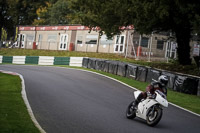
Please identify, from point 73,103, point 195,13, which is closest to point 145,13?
point 195,13

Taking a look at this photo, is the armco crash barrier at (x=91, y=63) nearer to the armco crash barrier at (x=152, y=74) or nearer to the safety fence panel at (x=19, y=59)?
the armco crash barrier at (x=152, y=74)

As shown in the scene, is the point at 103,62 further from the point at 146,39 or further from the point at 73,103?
the point at 73,103

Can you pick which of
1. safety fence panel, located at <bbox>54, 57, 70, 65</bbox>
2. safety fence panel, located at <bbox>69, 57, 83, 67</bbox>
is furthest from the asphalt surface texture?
safety fence panel, located at <bbox>54, 57, 70, 65</bbox>

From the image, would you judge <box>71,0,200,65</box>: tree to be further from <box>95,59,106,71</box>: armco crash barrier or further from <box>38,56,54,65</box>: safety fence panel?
<box>38,56,54,65</box>: safety fence panel

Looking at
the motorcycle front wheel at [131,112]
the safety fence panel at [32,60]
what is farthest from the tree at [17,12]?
the motorcycle front wheel at [131,112]

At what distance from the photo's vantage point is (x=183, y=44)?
30.2m

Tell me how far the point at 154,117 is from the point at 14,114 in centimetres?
377

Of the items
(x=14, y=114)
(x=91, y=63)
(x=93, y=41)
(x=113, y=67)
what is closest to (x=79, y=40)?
(x=93, y=41)

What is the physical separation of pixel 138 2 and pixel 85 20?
7.09 metres

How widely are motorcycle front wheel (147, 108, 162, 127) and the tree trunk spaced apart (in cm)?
2012

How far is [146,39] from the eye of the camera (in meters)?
40.2

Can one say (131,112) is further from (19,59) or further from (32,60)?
(19,59)

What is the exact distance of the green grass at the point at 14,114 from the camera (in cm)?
783

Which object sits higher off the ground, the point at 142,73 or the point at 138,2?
the point at 138,2
